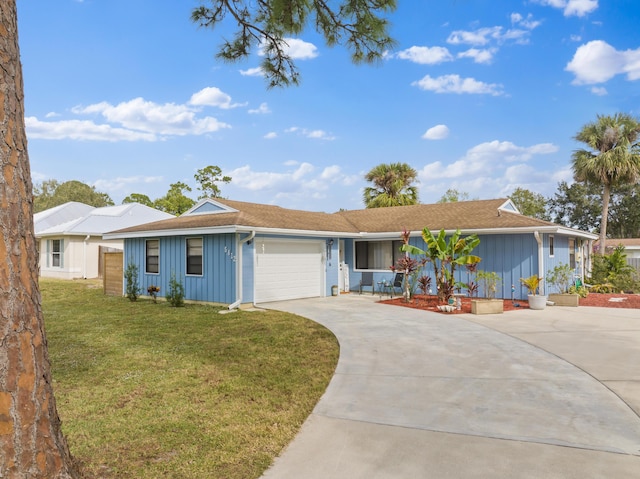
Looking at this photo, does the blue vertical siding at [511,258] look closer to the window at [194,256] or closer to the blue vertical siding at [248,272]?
the blue vertical siding at [248,272]

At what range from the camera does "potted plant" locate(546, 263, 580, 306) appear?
12.7 meters

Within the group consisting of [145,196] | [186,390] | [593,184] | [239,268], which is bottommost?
[186,390]

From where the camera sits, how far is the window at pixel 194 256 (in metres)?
13.9

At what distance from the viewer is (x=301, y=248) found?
1507cm

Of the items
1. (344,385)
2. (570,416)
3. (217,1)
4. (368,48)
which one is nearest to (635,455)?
(570,416)

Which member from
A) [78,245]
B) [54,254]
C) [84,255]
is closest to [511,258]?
[84,255]

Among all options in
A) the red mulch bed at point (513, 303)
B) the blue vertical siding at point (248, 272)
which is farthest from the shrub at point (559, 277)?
the blue vertical siding at point (248, 272)

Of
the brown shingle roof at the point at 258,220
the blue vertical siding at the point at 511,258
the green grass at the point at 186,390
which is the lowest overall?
the green grass at the point at 186,390

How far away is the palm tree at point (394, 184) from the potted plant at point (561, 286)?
14064 mm

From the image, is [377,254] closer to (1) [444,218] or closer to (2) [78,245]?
(1) [444,218]

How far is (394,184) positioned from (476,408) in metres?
24.6

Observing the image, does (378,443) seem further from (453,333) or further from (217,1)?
(217,1)

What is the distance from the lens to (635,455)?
11.4ft

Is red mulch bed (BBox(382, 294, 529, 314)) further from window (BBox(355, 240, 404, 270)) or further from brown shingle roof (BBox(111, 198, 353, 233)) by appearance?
brown shingle roof (BBox(111, 198, 353, 233))
